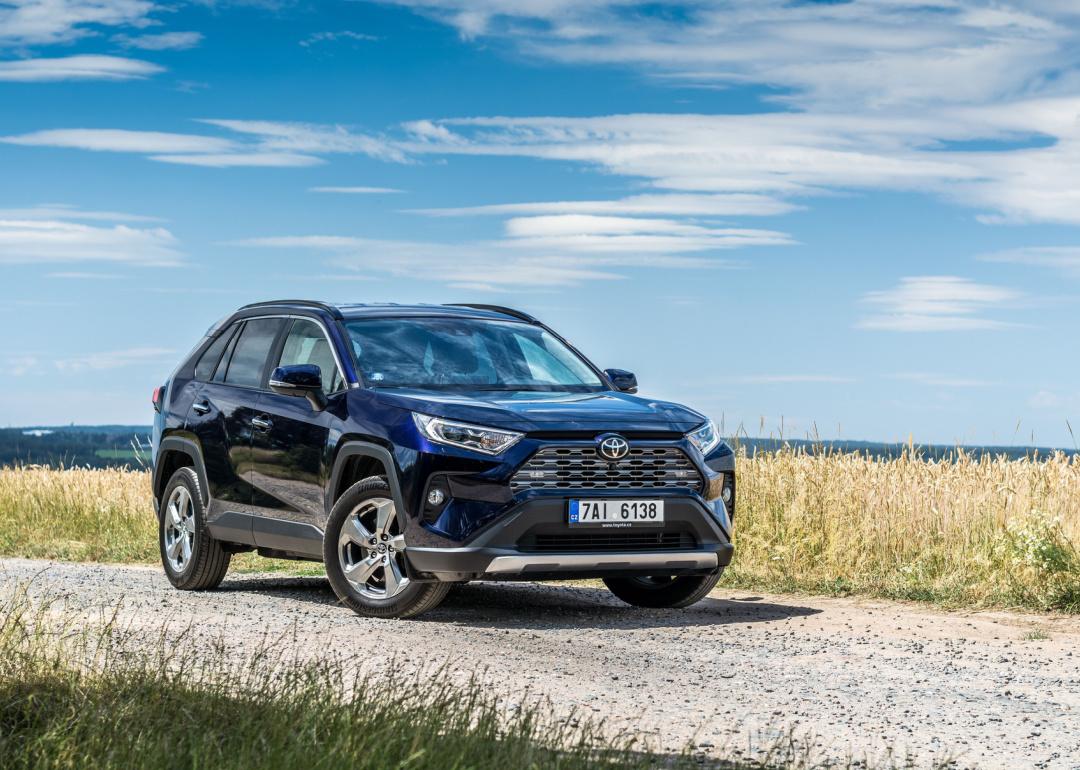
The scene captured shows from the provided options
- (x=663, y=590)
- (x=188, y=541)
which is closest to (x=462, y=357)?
(x=663, y=590)

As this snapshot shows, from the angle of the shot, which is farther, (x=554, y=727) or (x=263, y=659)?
(x=263, y=659)

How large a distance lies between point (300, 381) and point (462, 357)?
1.25 meters

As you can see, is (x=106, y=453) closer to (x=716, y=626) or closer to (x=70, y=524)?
(x=70, y=524)

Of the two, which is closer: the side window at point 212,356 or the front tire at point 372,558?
the front tire at point 372,558

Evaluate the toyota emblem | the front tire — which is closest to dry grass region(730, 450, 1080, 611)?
the toyota emblem

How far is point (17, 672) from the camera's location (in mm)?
7000

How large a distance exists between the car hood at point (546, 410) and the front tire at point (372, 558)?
633 mm

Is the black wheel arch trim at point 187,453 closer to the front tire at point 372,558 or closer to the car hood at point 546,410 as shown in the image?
the front tire at point 372,558

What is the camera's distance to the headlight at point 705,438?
1042 centimetres

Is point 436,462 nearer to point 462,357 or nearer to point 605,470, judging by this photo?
point 605,470

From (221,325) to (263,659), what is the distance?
5265mm

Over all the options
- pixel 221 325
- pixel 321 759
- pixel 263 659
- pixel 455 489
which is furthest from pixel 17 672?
pixel 221 325

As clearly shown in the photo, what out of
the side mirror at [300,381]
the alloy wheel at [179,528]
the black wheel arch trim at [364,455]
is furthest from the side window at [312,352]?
the alloy wheel at [179,528]

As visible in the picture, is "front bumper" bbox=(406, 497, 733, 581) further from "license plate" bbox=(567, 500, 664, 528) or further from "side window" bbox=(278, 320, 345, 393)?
"side window" bbox=(278, 320, 345, 393)
